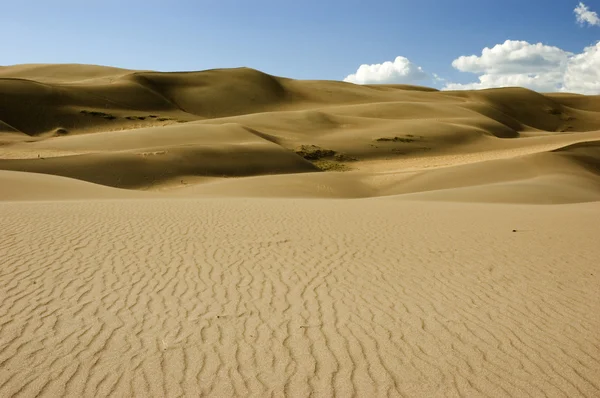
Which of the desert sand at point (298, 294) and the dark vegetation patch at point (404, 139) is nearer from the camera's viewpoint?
the desert sand at point (298, 294)

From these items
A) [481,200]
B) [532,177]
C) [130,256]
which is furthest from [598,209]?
[130,256]

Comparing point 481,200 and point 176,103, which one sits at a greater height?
point 176,103

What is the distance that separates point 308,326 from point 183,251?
4.45 m

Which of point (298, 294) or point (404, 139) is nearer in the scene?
point (298, 294)

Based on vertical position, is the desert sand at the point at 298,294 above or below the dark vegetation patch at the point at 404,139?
below

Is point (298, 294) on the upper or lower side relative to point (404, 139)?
lower

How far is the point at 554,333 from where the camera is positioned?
6.00 m

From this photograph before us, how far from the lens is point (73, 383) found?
4.67m

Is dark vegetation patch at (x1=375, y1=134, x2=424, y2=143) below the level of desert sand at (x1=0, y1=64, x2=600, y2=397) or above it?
above

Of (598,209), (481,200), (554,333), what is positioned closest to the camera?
(554,333)

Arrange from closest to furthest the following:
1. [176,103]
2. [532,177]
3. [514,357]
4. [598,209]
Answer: [514,357], [598,209], [532,177], [176,103]

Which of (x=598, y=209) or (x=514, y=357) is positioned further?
(x=598, y=209)

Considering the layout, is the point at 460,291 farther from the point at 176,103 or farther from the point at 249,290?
the point at 176,103

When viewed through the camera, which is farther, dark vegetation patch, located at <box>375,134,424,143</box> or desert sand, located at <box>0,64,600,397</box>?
dark vegetation patch, located at <box>375,134,424,143</box>
